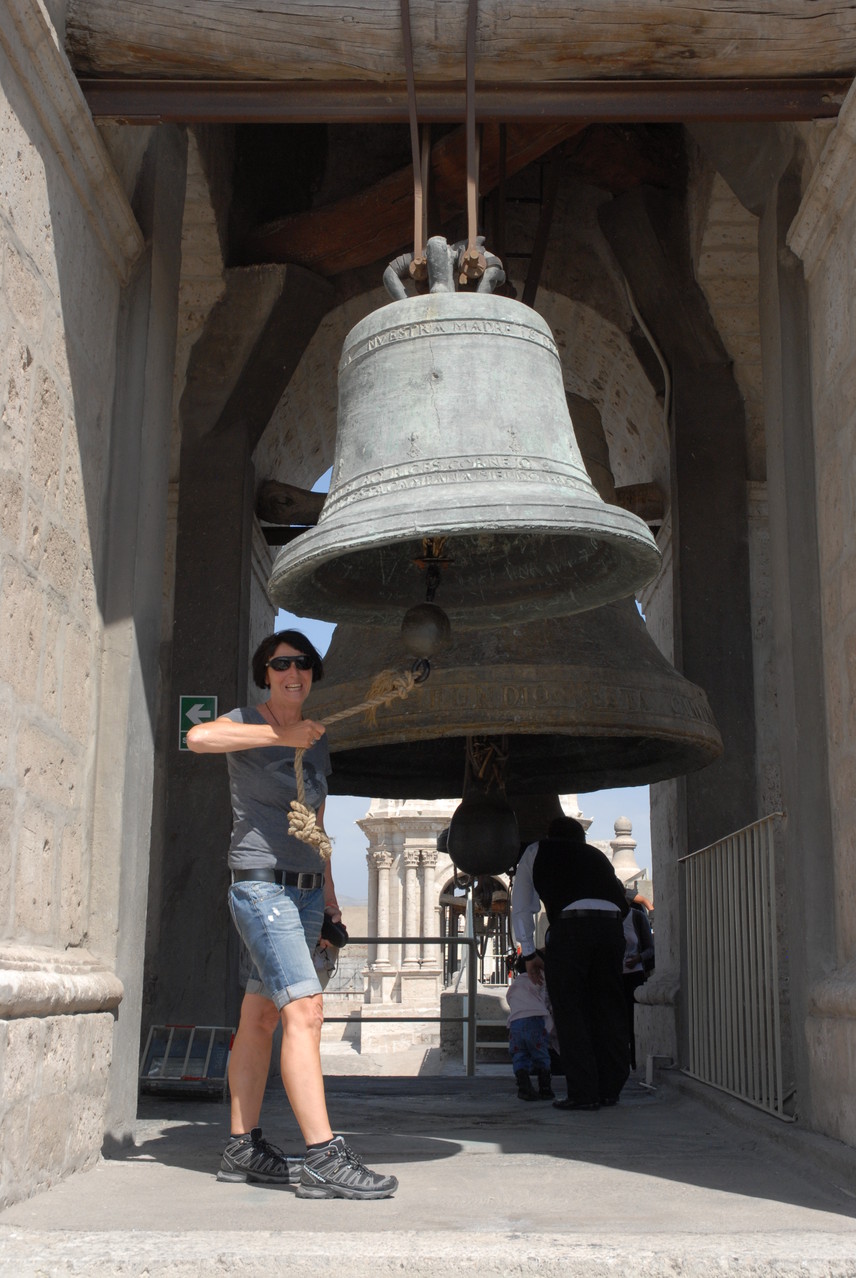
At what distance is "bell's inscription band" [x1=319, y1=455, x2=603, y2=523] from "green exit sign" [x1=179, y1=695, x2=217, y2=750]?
151 inches

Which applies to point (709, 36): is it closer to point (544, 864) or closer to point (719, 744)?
point (719, 744)

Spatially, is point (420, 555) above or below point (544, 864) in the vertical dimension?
above

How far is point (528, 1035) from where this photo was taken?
20.7 ft

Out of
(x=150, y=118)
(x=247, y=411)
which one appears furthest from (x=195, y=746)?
(x=247, y=411)

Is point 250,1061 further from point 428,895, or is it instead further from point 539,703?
point 428,895

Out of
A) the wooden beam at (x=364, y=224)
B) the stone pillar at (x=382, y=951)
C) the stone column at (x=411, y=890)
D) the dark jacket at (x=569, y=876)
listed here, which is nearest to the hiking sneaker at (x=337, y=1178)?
the dark jacket at (x=569, y=876)

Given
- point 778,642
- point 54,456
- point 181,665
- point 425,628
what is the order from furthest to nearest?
1. point 181,665
2. point 778,642
3. point 54,456
4. point 425,628

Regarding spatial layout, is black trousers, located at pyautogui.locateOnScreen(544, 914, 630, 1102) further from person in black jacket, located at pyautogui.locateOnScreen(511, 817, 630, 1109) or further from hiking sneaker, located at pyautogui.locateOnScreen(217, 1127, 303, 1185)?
hiking sneaker, located at pyautogui.locateOnScreen(217, 1127, 303, 1185)

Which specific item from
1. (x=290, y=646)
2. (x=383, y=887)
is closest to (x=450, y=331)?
(x=290, y=646)

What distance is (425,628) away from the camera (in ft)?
10.9

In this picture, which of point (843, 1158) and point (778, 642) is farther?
point (778, 642)

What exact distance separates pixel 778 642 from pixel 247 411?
3.96 meters

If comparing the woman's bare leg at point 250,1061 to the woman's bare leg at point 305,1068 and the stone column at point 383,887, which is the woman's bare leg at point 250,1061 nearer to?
the woman's bare leg at point 305,1068

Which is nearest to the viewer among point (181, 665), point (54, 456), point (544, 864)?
point (54, 456)
